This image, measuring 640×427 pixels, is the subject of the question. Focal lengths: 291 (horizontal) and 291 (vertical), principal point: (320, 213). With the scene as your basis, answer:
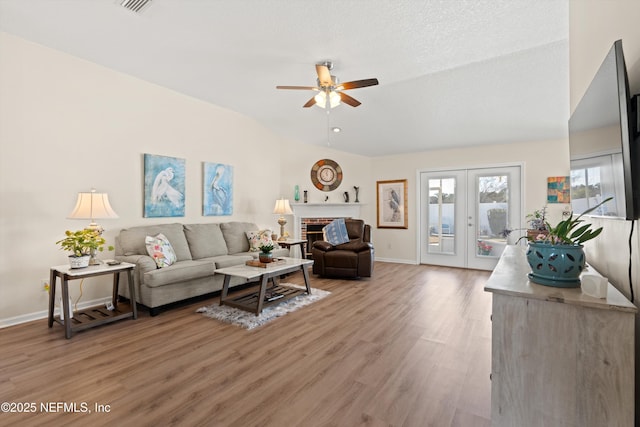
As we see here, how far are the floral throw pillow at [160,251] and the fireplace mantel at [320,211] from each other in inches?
115

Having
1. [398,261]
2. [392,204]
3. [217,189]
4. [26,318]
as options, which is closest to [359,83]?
[217,189]

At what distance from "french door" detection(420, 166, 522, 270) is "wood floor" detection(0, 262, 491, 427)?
278 cm

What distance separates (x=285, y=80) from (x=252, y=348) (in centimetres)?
303

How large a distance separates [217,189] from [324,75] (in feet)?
8.94

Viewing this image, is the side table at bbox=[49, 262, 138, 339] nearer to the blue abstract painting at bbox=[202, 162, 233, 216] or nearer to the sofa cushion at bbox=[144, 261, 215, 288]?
the sofa cushion at bbox=[144, 261, 215, 288]

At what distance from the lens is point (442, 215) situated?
6195 mm

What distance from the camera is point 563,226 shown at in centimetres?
132

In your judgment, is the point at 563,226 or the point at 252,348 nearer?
the point at 563,226

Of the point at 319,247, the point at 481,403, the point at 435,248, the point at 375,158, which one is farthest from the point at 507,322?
the point at 375,158

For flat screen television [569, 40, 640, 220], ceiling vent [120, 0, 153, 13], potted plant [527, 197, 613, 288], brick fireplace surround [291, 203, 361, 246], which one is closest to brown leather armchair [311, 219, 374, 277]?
brick fireplace surround [291, 203, 361, 246]

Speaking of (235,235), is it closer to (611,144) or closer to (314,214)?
(314,214)

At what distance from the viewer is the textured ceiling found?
2.38 metres

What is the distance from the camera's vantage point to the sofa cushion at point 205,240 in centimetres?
413

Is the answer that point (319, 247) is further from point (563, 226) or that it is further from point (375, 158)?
point (563, 226)
